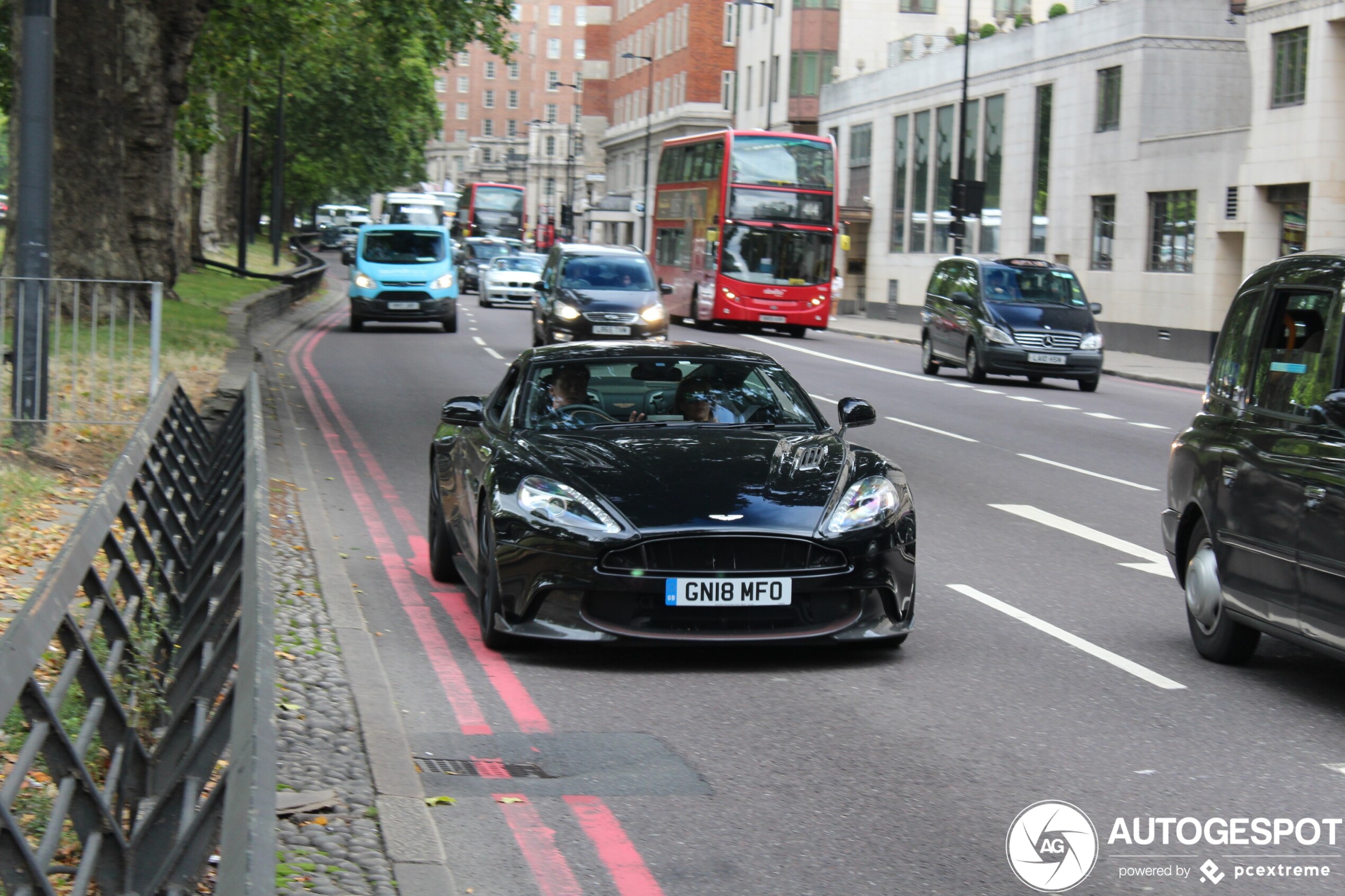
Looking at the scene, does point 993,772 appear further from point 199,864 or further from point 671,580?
point 199,864

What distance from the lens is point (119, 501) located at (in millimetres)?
6785

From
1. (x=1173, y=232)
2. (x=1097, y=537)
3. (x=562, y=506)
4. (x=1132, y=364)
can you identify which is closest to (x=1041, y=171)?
(x=1173, y=232)

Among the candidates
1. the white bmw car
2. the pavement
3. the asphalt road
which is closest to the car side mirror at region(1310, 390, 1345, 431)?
the asphalt road

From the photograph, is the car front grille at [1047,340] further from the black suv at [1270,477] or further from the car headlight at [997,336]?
the black suv at [1270,477]

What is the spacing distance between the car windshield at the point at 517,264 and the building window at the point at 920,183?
1375 cm

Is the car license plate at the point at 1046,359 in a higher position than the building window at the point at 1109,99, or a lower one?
lower

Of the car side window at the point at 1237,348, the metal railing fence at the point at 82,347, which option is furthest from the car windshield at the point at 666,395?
the metal railing fence at the point at 82,347

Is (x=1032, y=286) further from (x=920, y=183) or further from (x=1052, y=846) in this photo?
(x=920, y=183)

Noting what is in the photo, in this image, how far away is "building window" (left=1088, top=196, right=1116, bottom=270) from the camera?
140 ft

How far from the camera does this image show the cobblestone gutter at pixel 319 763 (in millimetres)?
4422

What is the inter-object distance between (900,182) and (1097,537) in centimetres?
4873

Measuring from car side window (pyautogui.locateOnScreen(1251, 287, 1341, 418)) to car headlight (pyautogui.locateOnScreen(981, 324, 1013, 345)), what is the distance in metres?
20.1

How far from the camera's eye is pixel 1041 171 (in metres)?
47.4

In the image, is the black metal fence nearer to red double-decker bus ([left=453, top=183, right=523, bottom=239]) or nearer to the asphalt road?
the asphalt road
